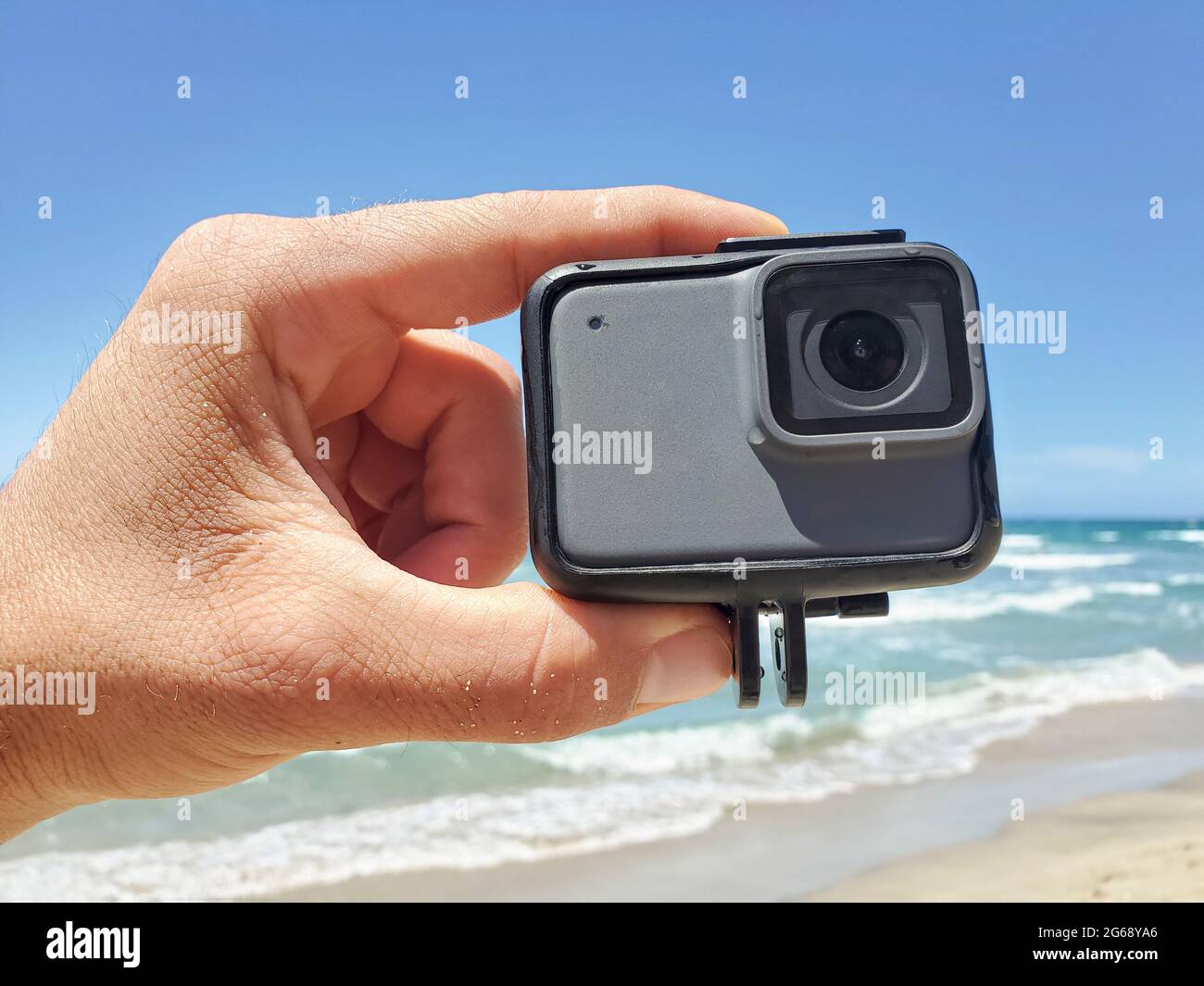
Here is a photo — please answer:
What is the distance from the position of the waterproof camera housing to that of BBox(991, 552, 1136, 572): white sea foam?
20.2 metres

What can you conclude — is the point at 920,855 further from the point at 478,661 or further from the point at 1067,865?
the point at 478,661

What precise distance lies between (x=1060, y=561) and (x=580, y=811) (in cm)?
2097

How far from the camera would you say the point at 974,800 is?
5.57m

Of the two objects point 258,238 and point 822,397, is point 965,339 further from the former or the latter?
point 258,238

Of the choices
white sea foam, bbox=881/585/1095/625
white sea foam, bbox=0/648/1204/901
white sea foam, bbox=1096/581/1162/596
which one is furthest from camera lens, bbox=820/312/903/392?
white sea foam, bbox=1096/581/1162/596

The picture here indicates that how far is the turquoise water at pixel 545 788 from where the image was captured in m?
4.94

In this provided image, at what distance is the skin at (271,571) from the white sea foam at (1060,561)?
20304 millimetres

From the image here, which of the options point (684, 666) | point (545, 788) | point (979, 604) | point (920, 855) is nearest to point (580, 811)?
point (545, 788)

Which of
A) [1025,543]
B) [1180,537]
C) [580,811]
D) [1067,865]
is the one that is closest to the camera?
[1067,865]

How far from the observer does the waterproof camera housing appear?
127 cm

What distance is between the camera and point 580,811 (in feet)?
18.0

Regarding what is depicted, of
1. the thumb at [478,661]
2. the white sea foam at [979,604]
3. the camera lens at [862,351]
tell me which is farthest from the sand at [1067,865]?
the white sea foam at [979,604]

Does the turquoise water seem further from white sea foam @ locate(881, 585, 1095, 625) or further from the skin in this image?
the skin

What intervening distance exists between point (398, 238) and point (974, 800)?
5.44 metres
